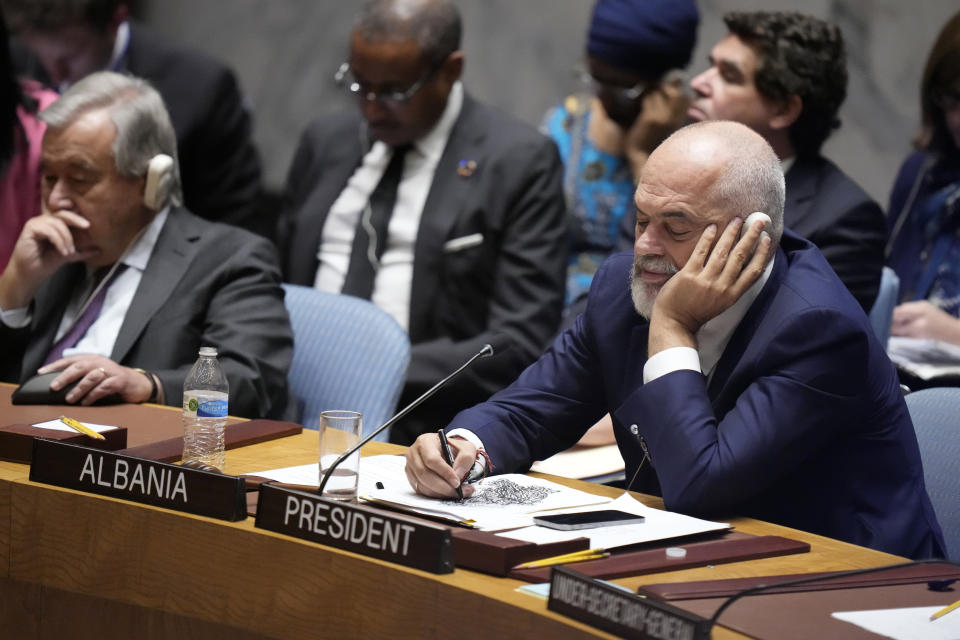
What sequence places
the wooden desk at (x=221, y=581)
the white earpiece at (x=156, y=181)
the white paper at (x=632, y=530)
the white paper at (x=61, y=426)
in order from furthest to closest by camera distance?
the white earpiece at (x=156, y=181)
the white paper at (x=61, y=426)
the white paper at (x=632, y=530)
the wooden desk at (x=221, y=581)

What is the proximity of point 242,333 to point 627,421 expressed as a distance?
107 cm

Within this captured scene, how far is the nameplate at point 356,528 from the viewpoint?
63.6 inches

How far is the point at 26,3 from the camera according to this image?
414cm

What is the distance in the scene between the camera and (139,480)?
1868mm

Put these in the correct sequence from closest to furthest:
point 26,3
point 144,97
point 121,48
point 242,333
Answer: point 242,333 < point 144,97 < point 26,3 < point 121,48

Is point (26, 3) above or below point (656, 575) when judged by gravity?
above

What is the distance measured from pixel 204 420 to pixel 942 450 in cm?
129

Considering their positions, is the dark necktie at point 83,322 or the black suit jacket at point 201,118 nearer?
the dark necktie at point 83,322

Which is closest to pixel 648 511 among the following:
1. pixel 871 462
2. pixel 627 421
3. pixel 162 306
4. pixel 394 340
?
pixel 627 421

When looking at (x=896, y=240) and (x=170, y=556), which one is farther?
(x=896, y=240)

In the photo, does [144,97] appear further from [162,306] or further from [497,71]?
[497,71]

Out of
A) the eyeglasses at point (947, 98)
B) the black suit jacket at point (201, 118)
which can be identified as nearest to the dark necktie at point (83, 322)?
the black suit jacket at point (201, 118)

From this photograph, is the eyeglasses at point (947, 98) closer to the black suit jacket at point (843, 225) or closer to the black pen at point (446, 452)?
the black suit jacket at point (843, 225)

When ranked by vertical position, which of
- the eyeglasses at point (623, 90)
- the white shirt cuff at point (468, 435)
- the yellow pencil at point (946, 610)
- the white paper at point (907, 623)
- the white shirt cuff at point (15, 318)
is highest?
the eyeglasses at point (623, 90)
